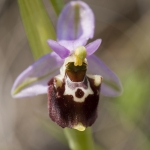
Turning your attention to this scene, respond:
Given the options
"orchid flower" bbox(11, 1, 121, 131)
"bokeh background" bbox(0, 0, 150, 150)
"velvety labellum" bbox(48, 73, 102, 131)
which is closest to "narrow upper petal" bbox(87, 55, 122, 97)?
"orchid flower" bbox(11, 1, 121, 131)

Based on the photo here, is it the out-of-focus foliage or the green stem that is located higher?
the out-of-focus foliage

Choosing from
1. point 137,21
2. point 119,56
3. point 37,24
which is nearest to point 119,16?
point 137,21

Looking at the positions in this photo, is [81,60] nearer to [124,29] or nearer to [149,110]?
[149,110]

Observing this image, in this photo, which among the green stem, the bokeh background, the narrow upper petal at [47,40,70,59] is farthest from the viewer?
the bokeh background

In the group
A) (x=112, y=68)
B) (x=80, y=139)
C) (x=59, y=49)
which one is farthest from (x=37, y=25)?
(x=112, y=68)

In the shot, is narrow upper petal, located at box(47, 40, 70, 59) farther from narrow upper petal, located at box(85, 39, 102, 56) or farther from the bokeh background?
the bokeh background

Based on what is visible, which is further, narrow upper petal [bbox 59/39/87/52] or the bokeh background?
the bokeh background
